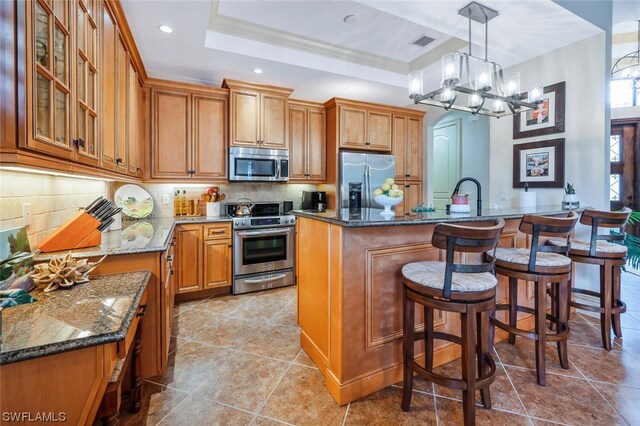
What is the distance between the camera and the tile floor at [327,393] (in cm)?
159

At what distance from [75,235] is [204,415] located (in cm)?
128

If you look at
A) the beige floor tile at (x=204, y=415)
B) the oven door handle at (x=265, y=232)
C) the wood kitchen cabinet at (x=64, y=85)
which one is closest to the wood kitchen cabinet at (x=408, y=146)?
the oven door handle at (x=265, y=232)

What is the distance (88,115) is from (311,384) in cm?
207

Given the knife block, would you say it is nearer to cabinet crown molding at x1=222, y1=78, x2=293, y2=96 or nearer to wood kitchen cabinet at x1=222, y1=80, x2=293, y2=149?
wood kitchen cabinet at x1=222, y1=80, x2=293, y2=149

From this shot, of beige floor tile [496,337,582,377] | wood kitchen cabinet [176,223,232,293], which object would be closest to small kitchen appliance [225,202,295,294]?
wood kitchen cabinet [176,223,232,293]

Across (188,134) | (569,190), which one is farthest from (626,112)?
(188,134)

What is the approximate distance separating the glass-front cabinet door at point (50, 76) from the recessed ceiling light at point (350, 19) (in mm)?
2325

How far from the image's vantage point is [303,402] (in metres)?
1.73

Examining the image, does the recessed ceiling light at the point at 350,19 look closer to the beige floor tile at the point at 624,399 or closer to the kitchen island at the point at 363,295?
the kitchen island at the point at 363,295

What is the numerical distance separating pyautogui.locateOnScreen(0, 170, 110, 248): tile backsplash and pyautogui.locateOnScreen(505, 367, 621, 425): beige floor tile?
113 inches

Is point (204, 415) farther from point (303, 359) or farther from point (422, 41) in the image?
point (422, 41)

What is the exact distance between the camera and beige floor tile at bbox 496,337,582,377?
6.54ft

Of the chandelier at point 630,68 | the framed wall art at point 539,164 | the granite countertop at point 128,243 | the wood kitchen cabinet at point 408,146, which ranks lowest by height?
the granite countertop at point 128,243

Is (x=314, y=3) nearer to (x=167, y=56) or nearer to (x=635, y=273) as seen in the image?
(x=167, y=56)
